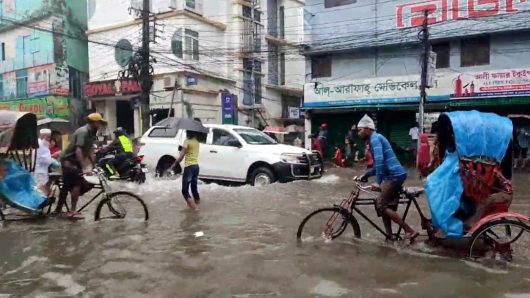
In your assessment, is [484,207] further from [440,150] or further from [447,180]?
[440,150]

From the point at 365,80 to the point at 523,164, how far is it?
23.5 feet

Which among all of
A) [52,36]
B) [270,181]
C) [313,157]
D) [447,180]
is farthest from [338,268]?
[52,36]

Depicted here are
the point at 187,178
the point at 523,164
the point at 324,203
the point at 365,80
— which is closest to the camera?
the point at 187,178

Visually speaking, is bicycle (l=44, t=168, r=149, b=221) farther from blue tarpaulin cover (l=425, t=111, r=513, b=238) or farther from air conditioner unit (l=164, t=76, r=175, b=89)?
air conditioner unit (l=164, t=76, r=175, b=89)

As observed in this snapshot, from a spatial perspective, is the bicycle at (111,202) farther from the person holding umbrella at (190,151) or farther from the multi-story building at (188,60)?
the multi-story building at (188,60)

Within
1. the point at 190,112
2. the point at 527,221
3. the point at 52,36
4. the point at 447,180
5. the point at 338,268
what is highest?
the point at 52,36

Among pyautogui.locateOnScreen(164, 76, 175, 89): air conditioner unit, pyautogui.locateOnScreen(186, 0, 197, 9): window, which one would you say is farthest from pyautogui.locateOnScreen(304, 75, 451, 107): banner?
pyautogui.locateOnScreen(186, 0, 197, 9): window

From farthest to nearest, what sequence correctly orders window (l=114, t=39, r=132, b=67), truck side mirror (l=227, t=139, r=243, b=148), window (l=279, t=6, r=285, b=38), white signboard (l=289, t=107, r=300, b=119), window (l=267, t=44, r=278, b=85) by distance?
window (l=279, t=6, r=285, b=38) < white signboard (l=289, t=107, r=300, b=119) < window (l=267, t=44, r=278, b=85) < window (l=114, t=39, r=132, b=67) < truck side mirror (l=227, t=139, r=243, b=148)

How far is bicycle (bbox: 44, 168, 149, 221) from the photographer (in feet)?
25.3

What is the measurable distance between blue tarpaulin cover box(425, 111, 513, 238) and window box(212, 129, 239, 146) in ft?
25.5

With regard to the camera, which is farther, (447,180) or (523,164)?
(523,164)

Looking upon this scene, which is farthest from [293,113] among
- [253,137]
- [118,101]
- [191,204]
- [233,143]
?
[191,204]

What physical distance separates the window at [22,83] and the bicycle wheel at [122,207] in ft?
96.6

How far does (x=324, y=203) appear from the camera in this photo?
404 inches
